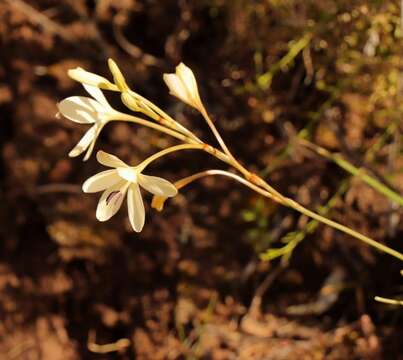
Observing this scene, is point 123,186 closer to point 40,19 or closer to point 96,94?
point 96,94

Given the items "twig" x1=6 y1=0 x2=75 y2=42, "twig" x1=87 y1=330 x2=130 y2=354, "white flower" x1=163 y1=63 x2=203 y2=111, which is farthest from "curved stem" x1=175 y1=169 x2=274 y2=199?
"twig" x1=6 y1=0 x2=75 y2=42

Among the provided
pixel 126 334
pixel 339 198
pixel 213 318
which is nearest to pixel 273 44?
pixel 339 198

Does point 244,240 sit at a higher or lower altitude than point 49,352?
higher

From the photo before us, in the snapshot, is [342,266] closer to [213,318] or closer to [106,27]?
[213,318]

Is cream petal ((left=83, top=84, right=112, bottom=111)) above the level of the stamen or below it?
above

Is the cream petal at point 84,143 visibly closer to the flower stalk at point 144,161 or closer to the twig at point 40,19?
the flower stalk at point 144,161

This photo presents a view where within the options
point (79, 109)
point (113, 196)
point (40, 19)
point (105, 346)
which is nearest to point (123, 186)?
point (113, 196)

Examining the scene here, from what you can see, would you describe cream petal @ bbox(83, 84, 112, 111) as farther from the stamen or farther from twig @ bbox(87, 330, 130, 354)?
twig @ bbox(87, 330, 130, 354)
